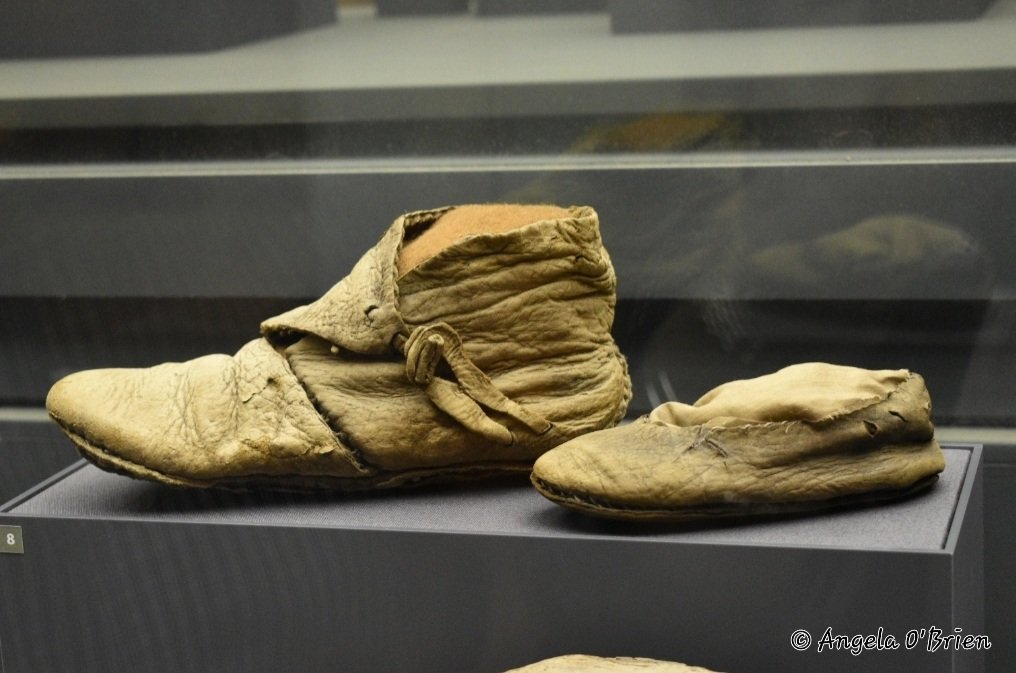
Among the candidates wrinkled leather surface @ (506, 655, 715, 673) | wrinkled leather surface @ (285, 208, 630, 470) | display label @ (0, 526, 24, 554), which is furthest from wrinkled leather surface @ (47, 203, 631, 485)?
wrinkled leather surface @ (506, 655, 715, 673)

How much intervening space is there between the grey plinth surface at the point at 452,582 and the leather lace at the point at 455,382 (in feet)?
0.36

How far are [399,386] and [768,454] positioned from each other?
19.2 inches

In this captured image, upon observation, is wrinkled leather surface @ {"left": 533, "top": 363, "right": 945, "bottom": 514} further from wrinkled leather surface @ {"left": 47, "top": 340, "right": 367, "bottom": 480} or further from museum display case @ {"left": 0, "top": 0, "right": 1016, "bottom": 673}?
wrinkled leather surface @ {"left": 47, "top": 340, "right": 367, "bottom": 480}

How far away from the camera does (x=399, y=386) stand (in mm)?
1903

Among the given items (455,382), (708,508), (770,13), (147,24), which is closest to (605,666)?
(708,508)

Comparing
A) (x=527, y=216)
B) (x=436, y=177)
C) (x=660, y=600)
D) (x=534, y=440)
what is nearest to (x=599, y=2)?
(x=436, y=177)

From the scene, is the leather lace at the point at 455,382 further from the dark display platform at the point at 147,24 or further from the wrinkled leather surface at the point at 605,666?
the dark display platform at the point at 147,24

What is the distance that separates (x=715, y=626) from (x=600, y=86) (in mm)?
1104

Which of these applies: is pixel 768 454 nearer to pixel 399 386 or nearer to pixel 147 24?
pixel 399 386

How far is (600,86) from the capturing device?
97.2 inches

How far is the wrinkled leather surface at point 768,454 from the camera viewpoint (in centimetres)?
171

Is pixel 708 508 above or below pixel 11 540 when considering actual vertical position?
above

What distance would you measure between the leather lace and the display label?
22.0 inches

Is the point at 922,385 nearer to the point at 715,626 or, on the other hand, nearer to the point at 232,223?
the point at 715,626
